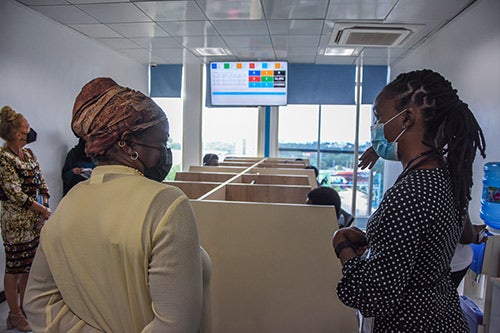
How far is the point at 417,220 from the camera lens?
2.64 feet

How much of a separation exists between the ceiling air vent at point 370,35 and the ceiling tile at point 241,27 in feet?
2.62

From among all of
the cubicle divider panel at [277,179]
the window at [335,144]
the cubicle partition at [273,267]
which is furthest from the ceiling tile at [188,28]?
the cubicle partition at [273,267]

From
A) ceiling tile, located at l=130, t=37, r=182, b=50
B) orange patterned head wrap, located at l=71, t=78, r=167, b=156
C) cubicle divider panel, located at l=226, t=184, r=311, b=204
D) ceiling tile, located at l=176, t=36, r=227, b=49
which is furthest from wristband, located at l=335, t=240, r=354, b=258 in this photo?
ceiling tile, located at l=130, t=37, r=182, b=50

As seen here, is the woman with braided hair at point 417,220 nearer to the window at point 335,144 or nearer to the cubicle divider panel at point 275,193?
the cubicle divider panel at point 275,193

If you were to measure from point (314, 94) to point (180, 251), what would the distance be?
5.39 meters

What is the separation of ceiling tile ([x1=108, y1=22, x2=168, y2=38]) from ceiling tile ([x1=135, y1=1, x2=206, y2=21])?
11.0 inches

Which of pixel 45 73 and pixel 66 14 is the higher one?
pixel 66 14

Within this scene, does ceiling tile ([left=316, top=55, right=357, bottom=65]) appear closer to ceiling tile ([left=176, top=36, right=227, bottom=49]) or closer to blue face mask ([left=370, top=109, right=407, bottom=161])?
ceiling tile ([left=176, top=36, right=227, bottom=49])

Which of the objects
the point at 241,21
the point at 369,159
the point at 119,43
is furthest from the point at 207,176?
the point at 119,43

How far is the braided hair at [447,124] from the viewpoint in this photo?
92 cm

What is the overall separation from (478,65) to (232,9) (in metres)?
2.23

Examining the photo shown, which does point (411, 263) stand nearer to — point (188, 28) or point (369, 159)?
point (369, 159)

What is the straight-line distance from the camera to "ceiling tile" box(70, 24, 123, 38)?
12.9 feet

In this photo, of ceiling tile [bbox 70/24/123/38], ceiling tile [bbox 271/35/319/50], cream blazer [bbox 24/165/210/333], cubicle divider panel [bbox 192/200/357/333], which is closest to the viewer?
cream blazer [bbox 24/165/210/333]
